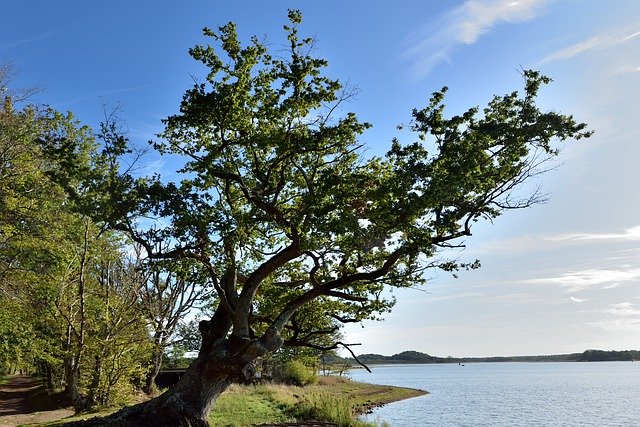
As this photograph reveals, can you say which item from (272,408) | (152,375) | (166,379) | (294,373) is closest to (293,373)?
(294,373)

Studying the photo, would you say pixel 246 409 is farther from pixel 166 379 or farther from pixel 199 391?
pixel 166 379

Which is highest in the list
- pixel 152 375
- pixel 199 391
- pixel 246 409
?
pixel 199 391

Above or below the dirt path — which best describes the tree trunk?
above

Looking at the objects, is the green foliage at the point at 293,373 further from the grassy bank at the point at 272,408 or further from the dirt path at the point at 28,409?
the dirt path at the point at 28,409

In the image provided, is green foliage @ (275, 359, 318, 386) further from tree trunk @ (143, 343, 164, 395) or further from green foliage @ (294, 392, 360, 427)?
green foliage @ (294, 392, 360, 427)

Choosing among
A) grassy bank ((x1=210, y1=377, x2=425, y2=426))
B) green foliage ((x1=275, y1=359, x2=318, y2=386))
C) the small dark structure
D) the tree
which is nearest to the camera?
the tree

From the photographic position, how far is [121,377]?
23109 millimetres

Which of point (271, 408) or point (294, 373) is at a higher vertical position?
point (294, 373)

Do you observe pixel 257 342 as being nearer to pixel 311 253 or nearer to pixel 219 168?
pixel 311 253

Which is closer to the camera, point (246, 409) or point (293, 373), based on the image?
point (246, 409)

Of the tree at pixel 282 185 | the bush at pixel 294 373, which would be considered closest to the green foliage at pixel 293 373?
the bush at pixel 294 373

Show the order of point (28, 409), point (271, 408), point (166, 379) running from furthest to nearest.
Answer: point (166, 379), point (28, 409), point (271, 408)

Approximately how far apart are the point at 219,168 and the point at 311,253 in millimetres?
3798

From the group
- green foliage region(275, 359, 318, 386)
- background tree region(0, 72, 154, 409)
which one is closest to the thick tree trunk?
background tree region(0, 72, 154, 409)
